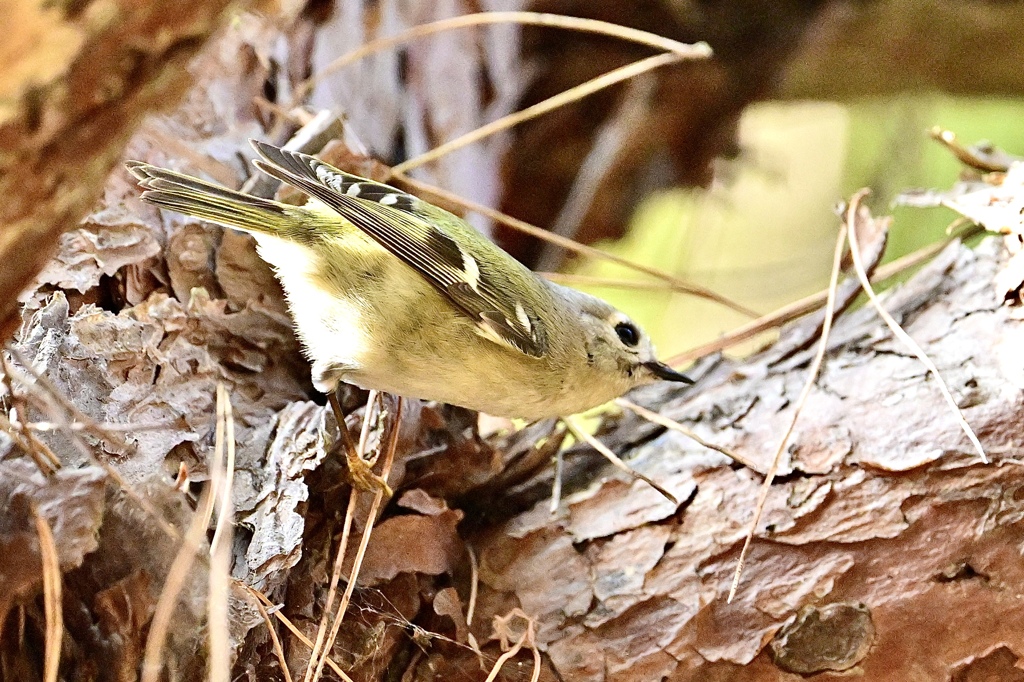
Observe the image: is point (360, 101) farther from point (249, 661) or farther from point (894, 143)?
point (894, 143)

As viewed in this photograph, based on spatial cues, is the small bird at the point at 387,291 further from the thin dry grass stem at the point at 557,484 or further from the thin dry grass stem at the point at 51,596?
the thin dry grass stem at the point at 51,596

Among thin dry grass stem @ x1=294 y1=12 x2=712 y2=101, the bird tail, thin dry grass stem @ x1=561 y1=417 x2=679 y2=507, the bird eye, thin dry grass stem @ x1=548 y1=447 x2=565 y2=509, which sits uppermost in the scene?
thin dry grass stem @ x1=294 y1=12 x2=712 y2=101

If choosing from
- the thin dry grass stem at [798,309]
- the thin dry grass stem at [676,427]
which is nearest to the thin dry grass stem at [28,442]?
the thin dry grass stem at [676,427]

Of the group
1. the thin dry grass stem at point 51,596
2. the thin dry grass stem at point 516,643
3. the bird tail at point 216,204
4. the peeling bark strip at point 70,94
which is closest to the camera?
the peeling bark strip at point 70,94

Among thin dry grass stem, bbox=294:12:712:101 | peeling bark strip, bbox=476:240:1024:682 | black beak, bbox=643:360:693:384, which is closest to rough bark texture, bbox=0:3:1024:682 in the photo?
peeling bark strip, bbox=476:240:1024:682

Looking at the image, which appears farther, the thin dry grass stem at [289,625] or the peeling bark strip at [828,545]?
the peeling bark strip at [828,545]

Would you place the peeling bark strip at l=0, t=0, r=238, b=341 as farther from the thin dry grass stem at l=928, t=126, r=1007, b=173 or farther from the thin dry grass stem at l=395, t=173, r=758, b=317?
the thin dry grass stem at l=928, t=126, r=1007, b=173
